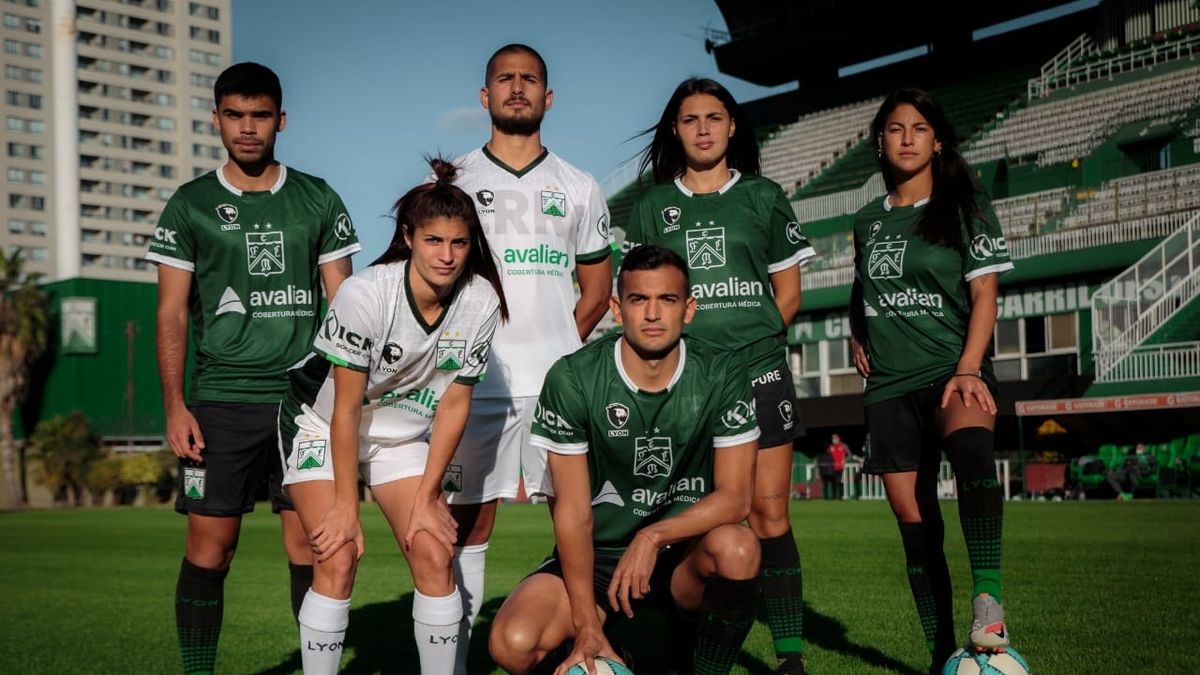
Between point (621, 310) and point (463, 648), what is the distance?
1.78 m

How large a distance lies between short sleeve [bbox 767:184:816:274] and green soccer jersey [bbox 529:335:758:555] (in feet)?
3.73

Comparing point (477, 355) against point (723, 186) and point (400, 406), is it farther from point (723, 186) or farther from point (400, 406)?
point (723, 186)

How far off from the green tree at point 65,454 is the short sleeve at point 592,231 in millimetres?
46232

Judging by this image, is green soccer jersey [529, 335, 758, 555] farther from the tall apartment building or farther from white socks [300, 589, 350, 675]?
the tall apartment building

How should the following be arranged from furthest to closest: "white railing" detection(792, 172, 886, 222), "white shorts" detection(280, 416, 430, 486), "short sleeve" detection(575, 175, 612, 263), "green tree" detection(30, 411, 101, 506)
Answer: "green tree" detection(30, 411, 101, 506) → "white railing" detection(792, 172, 886, 222) → "short sleeve" detection(575, 175, 612, 263) → "white shorts" detection(280, 416, 430, 486)

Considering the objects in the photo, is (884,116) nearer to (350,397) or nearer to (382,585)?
(350,397)

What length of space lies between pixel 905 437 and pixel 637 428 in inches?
66.7

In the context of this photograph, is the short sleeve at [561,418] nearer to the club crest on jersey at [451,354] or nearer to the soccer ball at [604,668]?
the club crest on jersey at [451,354]

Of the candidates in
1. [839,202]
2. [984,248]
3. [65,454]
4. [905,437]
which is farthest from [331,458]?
[65,454]

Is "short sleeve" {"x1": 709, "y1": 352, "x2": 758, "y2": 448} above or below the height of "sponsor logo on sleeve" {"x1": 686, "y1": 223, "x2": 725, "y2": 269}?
below

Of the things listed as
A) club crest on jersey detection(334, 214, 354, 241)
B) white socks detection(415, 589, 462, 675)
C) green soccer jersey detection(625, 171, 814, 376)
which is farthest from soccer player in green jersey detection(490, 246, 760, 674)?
club crest on jersey detection(334, 214, 354, 241)

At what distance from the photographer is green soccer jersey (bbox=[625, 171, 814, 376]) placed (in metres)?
5.44

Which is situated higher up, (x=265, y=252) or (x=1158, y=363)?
(x=265, y=252)

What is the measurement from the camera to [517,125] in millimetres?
5621
